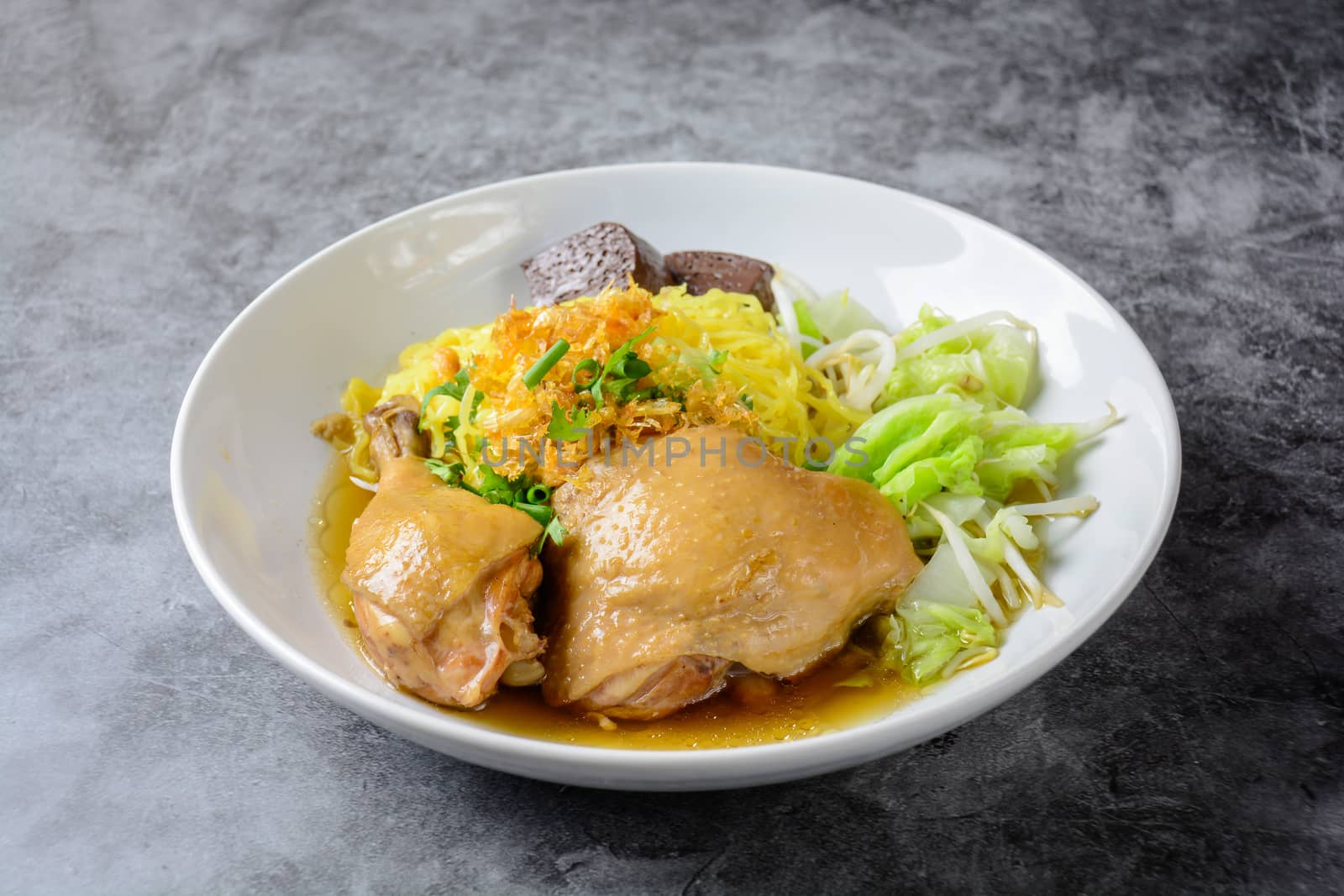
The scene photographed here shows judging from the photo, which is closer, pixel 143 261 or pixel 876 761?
pixel 876 761

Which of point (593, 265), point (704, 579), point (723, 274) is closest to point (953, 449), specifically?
point (704, 579)

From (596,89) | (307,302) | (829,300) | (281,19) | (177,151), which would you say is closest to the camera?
(307,302)

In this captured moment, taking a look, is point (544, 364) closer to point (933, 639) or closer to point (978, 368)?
point (933, 639)

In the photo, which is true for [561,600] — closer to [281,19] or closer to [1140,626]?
[1140,626]

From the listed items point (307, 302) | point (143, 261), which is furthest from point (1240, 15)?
point (143, 261)

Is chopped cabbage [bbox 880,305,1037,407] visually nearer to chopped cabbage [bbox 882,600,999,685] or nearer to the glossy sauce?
chopped cabbage [bbox 882,600,999,685]

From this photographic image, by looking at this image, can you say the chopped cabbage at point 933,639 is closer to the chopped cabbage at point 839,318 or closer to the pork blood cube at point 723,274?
the chopped cabbage at point 839,318
